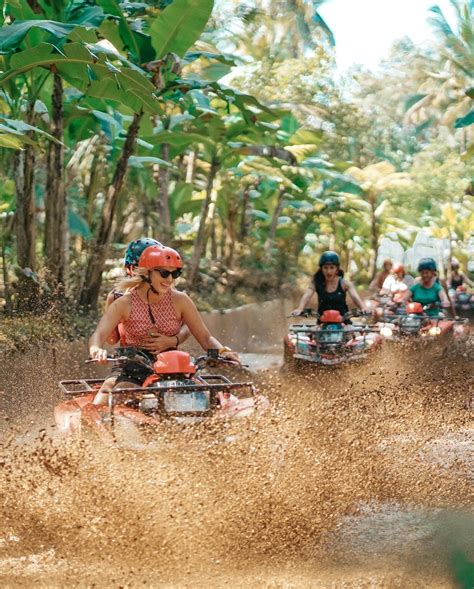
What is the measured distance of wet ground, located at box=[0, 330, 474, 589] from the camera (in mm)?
5109

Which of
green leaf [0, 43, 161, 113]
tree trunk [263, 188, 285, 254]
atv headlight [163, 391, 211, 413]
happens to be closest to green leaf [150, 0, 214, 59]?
green leaf [0, 43, 161, 113]

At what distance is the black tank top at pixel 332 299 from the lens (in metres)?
13.2

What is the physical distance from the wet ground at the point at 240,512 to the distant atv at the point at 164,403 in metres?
0.16

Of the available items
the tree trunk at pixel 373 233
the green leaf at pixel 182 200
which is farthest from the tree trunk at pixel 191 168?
the tree trunk at pixel 373 233

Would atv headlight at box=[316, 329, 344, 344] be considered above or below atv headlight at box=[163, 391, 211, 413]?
below

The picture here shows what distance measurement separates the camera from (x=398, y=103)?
6000 cm

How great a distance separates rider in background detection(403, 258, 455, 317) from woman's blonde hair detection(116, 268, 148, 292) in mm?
8162

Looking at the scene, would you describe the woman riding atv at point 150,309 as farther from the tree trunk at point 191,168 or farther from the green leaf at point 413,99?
the green leaf at point 413,99

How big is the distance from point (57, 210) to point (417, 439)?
7638 mm

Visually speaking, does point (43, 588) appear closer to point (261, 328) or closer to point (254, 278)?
point (261, 328)

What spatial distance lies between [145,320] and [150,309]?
9 centimetres

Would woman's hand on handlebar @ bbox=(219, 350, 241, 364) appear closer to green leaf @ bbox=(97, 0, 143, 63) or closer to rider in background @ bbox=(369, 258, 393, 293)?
green leaf @ bbox=(97, 0, 143, 63)

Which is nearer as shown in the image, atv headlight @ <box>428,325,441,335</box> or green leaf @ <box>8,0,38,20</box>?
green leaf @ <box>8,0,38,20</box>

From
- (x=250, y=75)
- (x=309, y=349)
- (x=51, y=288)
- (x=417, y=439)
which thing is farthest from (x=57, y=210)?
(x=250, y=75)
